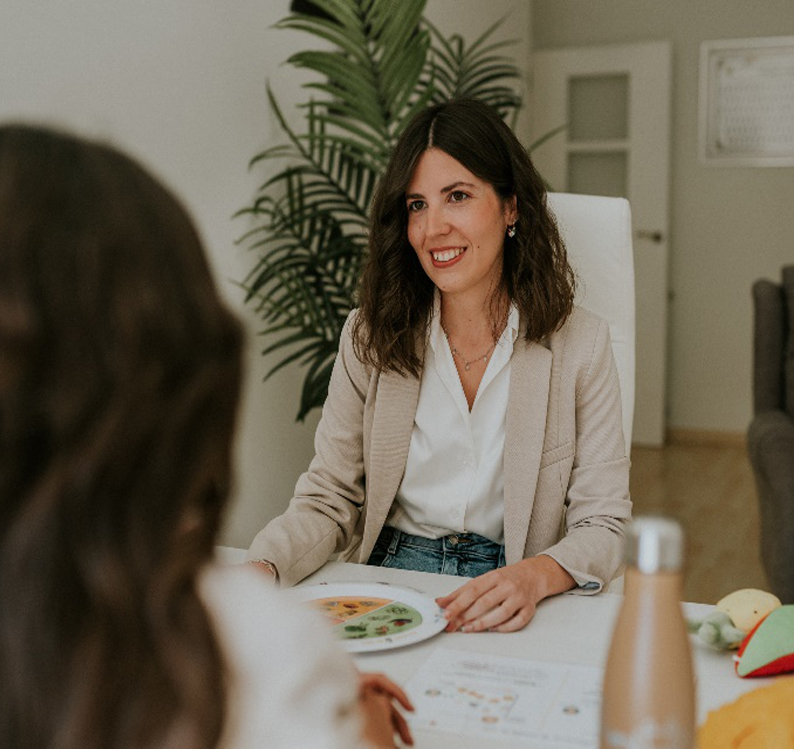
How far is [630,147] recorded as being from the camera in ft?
18.2

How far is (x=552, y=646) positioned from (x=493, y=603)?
0.30 ft

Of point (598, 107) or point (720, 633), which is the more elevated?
point (598, 107)

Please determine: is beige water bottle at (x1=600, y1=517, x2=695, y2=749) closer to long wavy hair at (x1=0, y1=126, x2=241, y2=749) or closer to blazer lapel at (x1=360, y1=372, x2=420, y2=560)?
long wavy hair at (x1=0, y1=126, x2=241, y2=749)

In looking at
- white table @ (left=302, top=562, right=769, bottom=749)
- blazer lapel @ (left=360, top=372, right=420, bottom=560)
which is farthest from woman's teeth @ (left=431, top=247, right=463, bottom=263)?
white table @ (left=302, top=562, right=769, bottom=749)

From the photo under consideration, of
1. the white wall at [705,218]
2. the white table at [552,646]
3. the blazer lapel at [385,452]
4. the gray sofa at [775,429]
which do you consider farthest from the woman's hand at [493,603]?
the white wall at [705,218]

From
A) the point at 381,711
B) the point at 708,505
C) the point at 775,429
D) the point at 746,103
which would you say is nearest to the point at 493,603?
the point at 381,711

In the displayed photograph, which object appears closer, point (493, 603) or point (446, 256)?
point (493, 603)

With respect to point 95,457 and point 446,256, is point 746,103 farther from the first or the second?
point 95,457

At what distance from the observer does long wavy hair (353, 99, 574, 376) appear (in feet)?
5.54

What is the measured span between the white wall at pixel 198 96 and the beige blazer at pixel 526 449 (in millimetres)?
350

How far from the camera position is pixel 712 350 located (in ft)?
18.6

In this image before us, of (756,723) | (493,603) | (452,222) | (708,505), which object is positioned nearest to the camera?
(756,723)

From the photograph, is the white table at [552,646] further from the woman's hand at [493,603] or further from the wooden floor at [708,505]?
the wooden floor at [708,505]

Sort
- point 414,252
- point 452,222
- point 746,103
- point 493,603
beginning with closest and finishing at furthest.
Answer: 1. point 493,603
2. point 452,222
3. point 414,252
4. point 746,103
